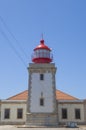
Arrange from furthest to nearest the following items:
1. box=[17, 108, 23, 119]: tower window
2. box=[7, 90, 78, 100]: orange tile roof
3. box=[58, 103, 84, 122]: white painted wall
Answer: box=[7, 90, 78, 100]: orange tile roof → box=[17, 108, 23, 119]: tower window → box=[58, 103, 84, 122]: white painted wall

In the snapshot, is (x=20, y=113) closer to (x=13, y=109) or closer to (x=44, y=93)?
(x=13, y=109)

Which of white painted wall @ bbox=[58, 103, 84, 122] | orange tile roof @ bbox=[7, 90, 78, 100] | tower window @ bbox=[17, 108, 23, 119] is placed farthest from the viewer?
orange tile roof @ bbox=[7, 90, 78, 100]

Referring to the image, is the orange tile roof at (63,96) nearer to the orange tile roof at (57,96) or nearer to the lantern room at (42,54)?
the orange tile roof at (57,96)

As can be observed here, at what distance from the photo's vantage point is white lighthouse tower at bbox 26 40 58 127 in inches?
1264

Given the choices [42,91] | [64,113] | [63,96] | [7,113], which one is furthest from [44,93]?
[7,113]

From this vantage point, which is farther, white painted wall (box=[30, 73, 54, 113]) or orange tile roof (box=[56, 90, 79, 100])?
orange tile roof (box=[56, 90, 79, 100])

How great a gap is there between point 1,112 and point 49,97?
20.4 feet

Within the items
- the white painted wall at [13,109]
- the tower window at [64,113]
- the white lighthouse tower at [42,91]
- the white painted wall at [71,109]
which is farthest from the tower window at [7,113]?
the tower window at [64,113]

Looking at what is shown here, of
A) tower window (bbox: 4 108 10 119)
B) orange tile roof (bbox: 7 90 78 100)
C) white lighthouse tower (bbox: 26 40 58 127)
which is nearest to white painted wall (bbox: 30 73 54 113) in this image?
white lighthouse tower (bbox: 26 40 58 127)

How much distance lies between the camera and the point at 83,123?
3409 cm

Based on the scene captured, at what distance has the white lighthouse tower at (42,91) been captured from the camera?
32.1 metres

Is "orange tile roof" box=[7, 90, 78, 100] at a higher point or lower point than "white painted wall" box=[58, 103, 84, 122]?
higher

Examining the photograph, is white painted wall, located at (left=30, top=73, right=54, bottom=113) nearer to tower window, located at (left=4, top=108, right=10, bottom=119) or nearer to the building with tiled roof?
the building with tiled roof

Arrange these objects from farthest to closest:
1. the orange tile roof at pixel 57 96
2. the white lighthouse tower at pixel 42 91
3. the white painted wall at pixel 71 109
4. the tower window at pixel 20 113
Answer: the orange tile roof at pixel 57 96, the tower window at pixel 20 113, the white painted wall at pixel 71 109, the white lighthouse tower at pixel 42 91
